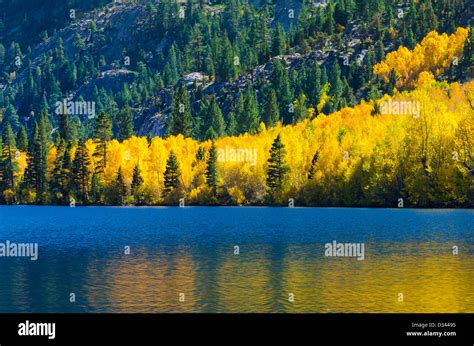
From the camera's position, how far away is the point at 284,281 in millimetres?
59500

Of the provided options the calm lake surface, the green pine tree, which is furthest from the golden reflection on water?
the green pine tree

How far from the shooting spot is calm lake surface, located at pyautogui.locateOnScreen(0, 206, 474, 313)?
5150 centimetres

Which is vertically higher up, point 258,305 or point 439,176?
point 439,176

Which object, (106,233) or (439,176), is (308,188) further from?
(106,233)

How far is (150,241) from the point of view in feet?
301

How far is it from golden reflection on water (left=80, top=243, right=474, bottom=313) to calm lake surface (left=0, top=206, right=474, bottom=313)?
0.08m

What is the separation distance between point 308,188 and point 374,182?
947 inches

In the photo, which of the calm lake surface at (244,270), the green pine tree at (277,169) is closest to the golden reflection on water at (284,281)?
the calm lake surface at (244,270)

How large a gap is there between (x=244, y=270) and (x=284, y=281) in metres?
6.80

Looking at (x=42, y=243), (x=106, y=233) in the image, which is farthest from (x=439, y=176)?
(x=42, y=243)

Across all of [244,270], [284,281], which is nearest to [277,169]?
[244,270]

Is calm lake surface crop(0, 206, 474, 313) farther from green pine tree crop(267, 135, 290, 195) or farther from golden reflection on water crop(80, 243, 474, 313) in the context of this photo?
green pine tree crop(267, 135, 290, 195)

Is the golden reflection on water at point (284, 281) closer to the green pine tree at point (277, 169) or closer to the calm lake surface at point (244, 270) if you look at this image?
the calm lake surface at point (244, 270)

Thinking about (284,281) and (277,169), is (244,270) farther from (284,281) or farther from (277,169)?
(277,169)
